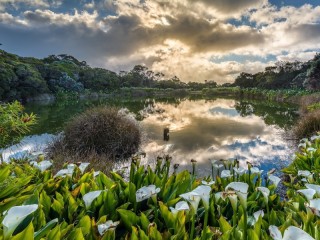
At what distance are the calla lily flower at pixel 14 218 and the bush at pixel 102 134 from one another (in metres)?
7.16

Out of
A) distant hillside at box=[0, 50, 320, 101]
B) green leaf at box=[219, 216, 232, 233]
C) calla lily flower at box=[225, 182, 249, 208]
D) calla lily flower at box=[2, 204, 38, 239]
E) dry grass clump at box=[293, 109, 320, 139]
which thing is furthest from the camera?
distant hillside at box=[0, 50, 320, 101]

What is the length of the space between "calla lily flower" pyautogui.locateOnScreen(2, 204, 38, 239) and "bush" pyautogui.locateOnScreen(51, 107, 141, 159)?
23.5 ft

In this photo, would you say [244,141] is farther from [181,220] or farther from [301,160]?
[181,220]

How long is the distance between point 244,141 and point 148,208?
29.7 ft

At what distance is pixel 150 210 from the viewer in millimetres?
2533

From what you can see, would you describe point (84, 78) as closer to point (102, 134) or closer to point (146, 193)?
point (102, 134)

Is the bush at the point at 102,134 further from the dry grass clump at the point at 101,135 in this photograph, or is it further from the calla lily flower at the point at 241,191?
the calla lily flower at the point at 241,191

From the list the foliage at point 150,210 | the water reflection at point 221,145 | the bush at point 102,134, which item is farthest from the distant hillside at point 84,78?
the foliage at point 150,210

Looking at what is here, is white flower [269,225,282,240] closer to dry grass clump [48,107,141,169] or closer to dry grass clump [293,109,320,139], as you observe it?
dry grass clump [48,107,141,169]

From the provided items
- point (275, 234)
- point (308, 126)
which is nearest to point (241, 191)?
point (275, 234)

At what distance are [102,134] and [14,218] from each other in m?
7.72

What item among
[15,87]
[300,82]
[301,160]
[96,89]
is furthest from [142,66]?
[301,160]

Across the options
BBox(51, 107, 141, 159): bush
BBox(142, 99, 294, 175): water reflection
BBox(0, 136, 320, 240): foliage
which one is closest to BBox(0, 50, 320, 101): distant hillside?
BBox(142, 99, 294, 175): water reflection

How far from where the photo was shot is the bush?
28.9 feet
